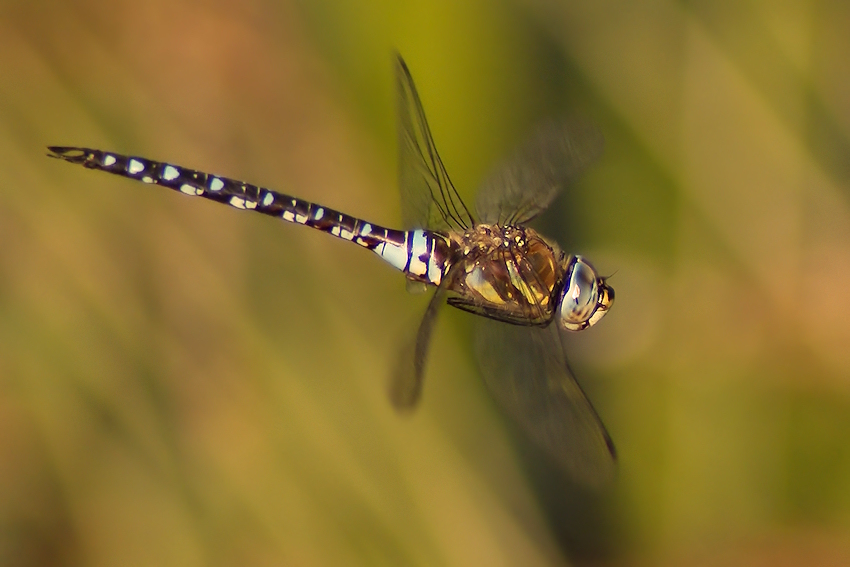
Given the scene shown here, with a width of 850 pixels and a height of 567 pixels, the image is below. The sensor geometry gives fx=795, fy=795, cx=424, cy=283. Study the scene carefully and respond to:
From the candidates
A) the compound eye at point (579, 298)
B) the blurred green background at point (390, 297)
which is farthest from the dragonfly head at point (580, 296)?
the blurred green background at point (390, 297)

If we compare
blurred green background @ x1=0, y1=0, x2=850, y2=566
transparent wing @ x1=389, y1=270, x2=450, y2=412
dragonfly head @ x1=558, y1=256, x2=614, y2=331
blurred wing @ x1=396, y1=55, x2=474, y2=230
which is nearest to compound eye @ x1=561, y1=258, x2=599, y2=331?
dragonfly head @ x1=558, y1=256, x2=614, y2=331

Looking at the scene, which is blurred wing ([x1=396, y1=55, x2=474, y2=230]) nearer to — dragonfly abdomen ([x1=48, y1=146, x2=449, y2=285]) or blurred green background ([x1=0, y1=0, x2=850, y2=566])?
dragonfly abdomen ([x1=48, y1=146, x2=449, y2=285])

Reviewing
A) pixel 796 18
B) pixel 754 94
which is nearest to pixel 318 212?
pixel 754 94

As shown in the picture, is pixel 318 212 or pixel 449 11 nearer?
pixel 318 212

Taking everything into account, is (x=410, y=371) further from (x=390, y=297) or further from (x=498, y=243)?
(x=390, y=297)

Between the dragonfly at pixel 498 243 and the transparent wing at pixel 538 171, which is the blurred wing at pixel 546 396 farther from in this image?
the transparent wing at pixel 538 171

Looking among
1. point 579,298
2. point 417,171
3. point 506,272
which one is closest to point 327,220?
point 417,171

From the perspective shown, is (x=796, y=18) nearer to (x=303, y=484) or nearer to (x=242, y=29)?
(x=242, y=29)
